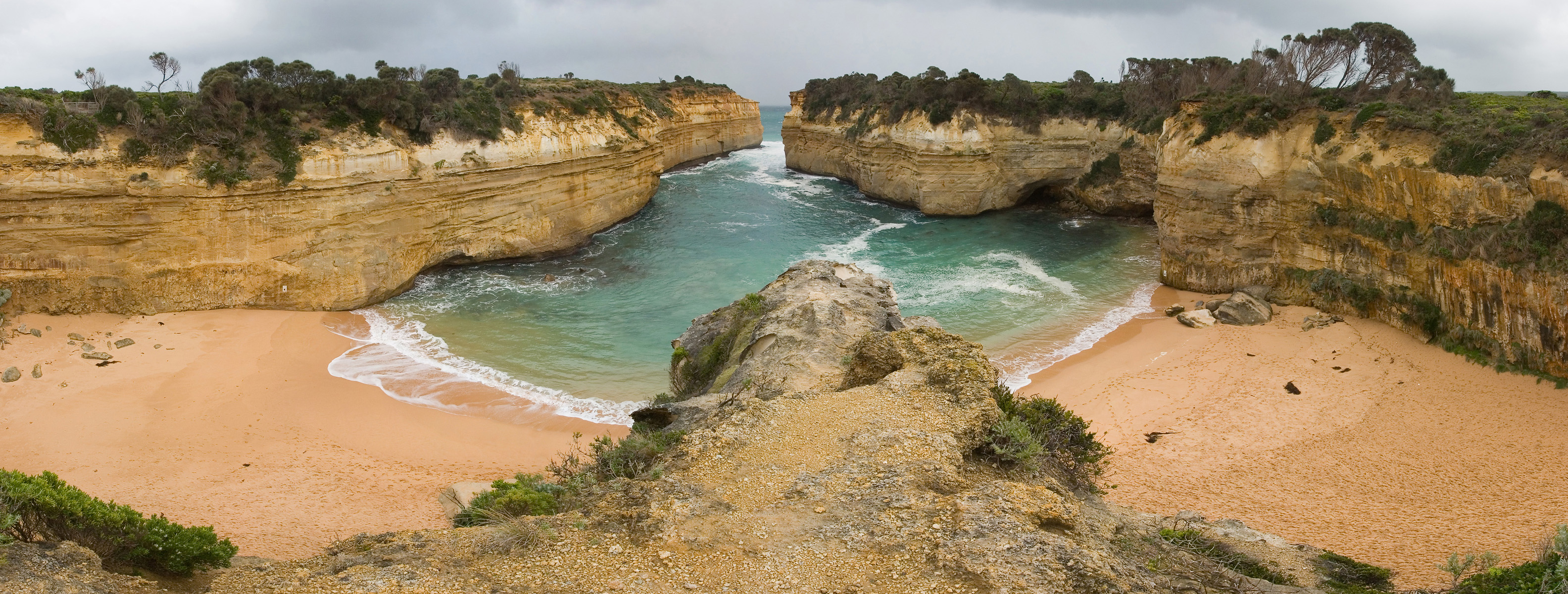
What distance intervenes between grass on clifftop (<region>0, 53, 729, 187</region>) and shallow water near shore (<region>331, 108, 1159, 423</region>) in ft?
16.0

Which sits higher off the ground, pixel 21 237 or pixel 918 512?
pixel 21 237

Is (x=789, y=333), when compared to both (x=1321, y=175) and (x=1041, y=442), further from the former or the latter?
(x=1321, y=175)

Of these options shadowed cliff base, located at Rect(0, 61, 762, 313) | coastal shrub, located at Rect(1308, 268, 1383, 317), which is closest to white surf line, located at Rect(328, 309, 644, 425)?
shadowed cliff base, located at Rect(0, 61, 762, 313)

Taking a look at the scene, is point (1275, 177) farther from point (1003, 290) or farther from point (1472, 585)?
point (1472, 585)

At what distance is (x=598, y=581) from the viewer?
6.95 m

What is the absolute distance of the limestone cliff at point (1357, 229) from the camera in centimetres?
1631

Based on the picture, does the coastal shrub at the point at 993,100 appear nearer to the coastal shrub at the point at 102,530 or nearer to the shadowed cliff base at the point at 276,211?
the shadowed cliff base at the point at 276,211

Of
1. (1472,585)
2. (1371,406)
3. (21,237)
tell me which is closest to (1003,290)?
(1371,406)

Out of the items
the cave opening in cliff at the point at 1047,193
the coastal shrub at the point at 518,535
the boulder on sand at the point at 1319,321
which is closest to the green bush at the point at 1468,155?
the boulder on sand at the point at 1319,321

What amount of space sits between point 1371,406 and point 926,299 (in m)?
11.9

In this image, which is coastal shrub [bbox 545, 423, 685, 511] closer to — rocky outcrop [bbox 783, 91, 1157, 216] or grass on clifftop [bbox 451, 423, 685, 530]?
grass on clifftop [bbox 451, 423, 685, 530]

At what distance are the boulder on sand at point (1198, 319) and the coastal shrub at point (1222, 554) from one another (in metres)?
13.9

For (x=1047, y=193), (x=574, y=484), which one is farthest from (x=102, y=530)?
(x=1047, y=193)

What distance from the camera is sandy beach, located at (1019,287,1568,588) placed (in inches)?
439
